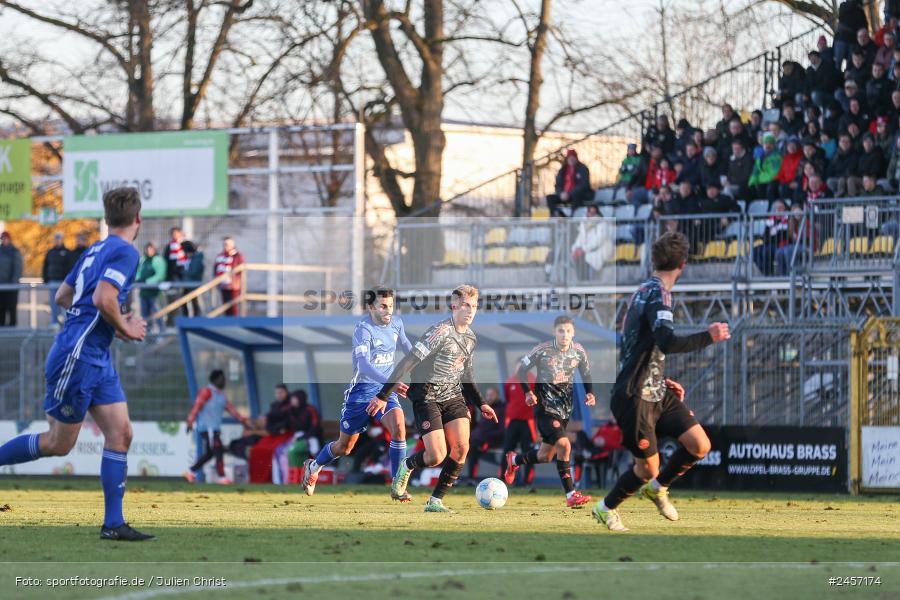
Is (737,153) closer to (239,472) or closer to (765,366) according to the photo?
(765,366)

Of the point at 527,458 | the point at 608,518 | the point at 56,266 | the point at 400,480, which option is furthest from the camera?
the point at 56,266

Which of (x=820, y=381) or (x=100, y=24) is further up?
(x=100, y=24)

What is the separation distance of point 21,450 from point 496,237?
1453 cm

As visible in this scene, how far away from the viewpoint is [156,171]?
91.0ft

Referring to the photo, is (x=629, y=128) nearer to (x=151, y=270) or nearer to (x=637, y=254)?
(x=637, y=254)

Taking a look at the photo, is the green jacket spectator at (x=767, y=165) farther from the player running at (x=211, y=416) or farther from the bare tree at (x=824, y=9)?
the player running at (x=211, y=416)

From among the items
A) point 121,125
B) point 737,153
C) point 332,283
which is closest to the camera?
point 737,153

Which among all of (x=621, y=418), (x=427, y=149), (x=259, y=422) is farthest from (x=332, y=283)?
(x=621, y=418)

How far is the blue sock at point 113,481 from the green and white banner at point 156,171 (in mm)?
17338

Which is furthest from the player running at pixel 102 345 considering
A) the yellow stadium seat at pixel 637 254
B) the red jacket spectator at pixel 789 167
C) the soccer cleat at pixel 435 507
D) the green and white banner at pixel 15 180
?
the green and white banner at pixel 15 180

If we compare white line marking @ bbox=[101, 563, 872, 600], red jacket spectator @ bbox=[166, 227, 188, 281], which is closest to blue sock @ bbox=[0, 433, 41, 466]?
white line marking @ bbox=[101, 563, 872, 600]

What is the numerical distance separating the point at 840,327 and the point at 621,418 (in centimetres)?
1067

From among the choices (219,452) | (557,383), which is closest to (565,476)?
(557,383)

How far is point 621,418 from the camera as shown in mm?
10930
